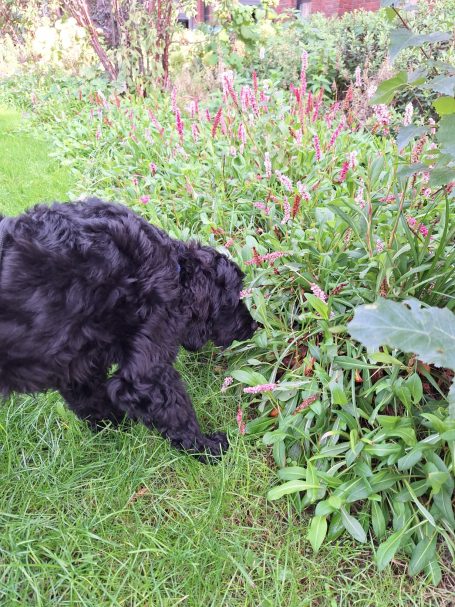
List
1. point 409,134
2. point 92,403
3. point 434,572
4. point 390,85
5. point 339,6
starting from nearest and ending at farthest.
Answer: point 390,85, point 409,134, point 434,572, point 92,403, point 339,6

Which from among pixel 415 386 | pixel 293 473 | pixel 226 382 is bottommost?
pixel 293 473

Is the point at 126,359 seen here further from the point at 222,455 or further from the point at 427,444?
the point at 427,444

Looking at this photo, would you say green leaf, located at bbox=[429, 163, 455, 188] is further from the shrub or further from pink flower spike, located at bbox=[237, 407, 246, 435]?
pink flower spike, located at bbox=[237, 407, 246, 435]

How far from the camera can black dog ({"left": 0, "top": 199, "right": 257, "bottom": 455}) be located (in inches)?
64.0

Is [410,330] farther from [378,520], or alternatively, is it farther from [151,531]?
[151,531]

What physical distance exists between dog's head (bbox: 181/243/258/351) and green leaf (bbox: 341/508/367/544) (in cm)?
97

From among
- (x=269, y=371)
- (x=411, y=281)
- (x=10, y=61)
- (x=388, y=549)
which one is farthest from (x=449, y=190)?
(x=10, y=61)

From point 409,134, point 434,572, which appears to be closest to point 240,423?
point 434,572

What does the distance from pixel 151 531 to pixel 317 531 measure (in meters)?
0.65

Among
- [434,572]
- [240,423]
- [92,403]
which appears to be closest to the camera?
[434,572]

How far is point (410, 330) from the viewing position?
0.55 meters

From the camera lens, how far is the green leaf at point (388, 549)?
160 cm

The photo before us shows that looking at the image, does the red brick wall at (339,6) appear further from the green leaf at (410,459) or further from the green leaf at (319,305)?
the green leaf at (410,459)

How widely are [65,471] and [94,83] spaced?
6.22 metres
